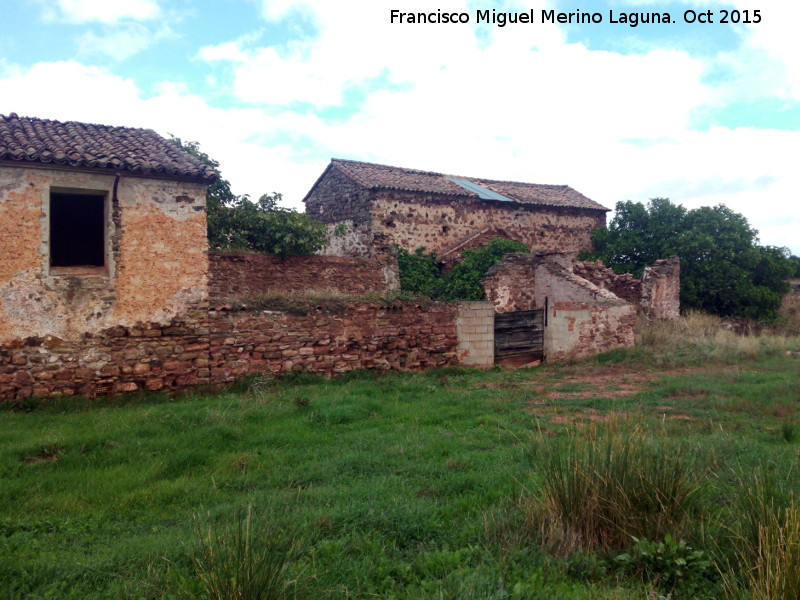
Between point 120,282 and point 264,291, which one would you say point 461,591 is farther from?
point 264,291

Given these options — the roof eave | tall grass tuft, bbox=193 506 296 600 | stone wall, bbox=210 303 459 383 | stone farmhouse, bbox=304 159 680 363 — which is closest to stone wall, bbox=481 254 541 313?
stone farmhouse, bbox=304 159 680 363

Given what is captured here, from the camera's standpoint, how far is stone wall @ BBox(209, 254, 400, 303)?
14.3m

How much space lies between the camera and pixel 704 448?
612 cm

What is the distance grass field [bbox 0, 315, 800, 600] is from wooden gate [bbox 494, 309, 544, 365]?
5337 millimetres

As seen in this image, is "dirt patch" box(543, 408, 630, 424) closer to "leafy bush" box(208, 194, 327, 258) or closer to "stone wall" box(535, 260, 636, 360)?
"stone wall" box(535, 260, 636, 360)

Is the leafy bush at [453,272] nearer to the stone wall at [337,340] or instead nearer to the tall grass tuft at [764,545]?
the stone wall at [337,340]

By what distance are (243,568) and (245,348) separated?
8.22 metres

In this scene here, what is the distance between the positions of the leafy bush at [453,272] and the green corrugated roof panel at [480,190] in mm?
2829

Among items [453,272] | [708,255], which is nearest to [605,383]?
[453,272]

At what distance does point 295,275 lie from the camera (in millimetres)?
15141

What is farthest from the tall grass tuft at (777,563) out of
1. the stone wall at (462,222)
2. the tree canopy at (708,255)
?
the tree canopy at (708,255)

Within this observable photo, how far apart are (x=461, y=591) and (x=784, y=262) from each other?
977 inches

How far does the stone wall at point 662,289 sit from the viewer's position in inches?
791

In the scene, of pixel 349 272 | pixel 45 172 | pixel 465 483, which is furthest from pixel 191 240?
pixel 465 483
